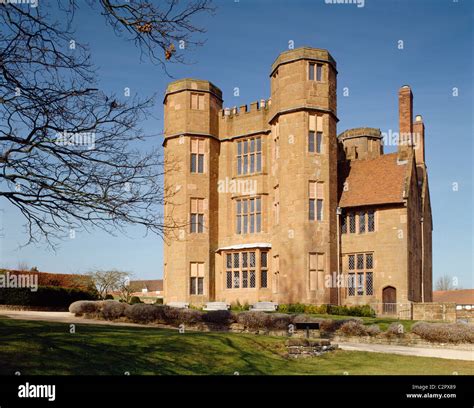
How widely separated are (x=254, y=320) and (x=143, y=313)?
187 inches

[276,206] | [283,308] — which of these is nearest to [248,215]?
[276,206]

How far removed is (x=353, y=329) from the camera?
72.0 ft

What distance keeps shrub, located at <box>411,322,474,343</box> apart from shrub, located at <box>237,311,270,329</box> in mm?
5739

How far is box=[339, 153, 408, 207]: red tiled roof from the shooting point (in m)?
32.0

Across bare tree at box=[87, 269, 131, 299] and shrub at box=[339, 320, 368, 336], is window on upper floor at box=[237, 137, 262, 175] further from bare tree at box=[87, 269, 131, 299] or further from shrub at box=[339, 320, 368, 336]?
bare tree at box=[87, 269, 131, 299]

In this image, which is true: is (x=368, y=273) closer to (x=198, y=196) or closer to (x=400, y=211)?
(x=400, y=211)

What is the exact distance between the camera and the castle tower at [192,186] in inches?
1351

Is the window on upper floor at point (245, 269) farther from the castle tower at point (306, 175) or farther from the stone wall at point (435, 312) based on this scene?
the stone wall at point (435, 312)

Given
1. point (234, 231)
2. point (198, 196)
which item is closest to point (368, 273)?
point (234, 231)

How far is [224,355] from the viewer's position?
15.1 meters

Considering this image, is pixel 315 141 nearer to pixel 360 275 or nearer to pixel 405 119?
pixel 405 119

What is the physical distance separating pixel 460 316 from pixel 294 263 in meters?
9.53

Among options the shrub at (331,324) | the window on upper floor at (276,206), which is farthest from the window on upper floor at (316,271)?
the shrub at (331,324)
